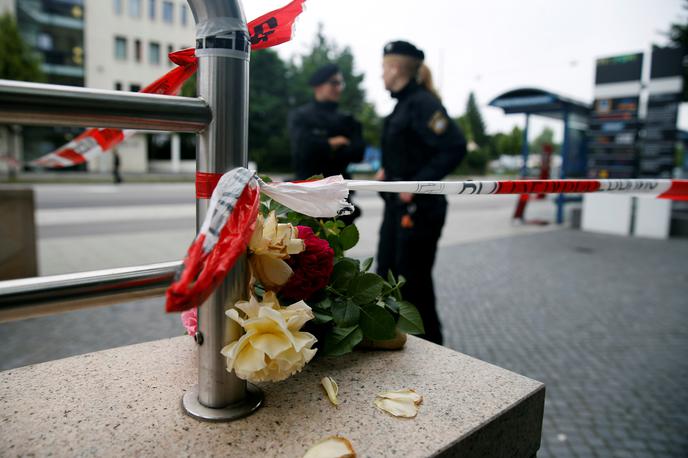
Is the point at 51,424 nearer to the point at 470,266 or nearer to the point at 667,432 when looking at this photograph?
the point at 667,432

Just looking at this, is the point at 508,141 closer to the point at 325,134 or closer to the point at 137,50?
the point at 137,50

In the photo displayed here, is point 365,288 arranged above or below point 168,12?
below

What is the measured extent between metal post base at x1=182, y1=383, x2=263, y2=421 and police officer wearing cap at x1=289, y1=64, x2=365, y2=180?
355 centimetres

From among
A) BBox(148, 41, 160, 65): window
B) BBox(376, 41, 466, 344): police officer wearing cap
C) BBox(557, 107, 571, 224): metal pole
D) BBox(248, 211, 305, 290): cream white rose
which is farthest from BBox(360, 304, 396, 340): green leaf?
BBox(148, 41, 160, 65): window

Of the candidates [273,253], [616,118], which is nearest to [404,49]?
[273,253]

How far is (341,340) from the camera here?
1143 millimetres

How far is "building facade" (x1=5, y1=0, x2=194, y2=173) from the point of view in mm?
36281

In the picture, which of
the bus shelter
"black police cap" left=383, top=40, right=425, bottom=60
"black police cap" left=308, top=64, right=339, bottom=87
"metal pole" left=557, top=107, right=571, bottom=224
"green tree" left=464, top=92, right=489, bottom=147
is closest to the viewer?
"black police cap" left=383, top=40, right=425, bottom=60

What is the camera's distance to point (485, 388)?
108 centimetres

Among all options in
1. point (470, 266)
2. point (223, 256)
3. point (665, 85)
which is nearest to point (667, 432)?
point (223, 256)

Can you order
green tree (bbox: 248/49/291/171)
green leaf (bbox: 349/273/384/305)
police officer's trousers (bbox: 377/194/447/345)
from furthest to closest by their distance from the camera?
green tree (bbox: 248/49/291/171)
police officer's trousers (bbox: 377/194/447/345)
green leaf (bbox: 349/273/384/305)

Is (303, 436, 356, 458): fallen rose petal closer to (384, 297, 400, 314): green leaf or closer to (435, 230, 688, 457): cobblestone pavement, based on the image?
(384, 297, 400, 314): green leaf

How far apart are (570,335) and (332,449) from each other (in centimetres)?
386

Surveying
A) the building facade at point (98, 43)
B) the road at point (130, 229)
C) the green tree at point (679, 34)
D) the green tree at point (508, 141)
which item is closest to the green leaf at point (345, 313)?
the road at point (130, 229)
